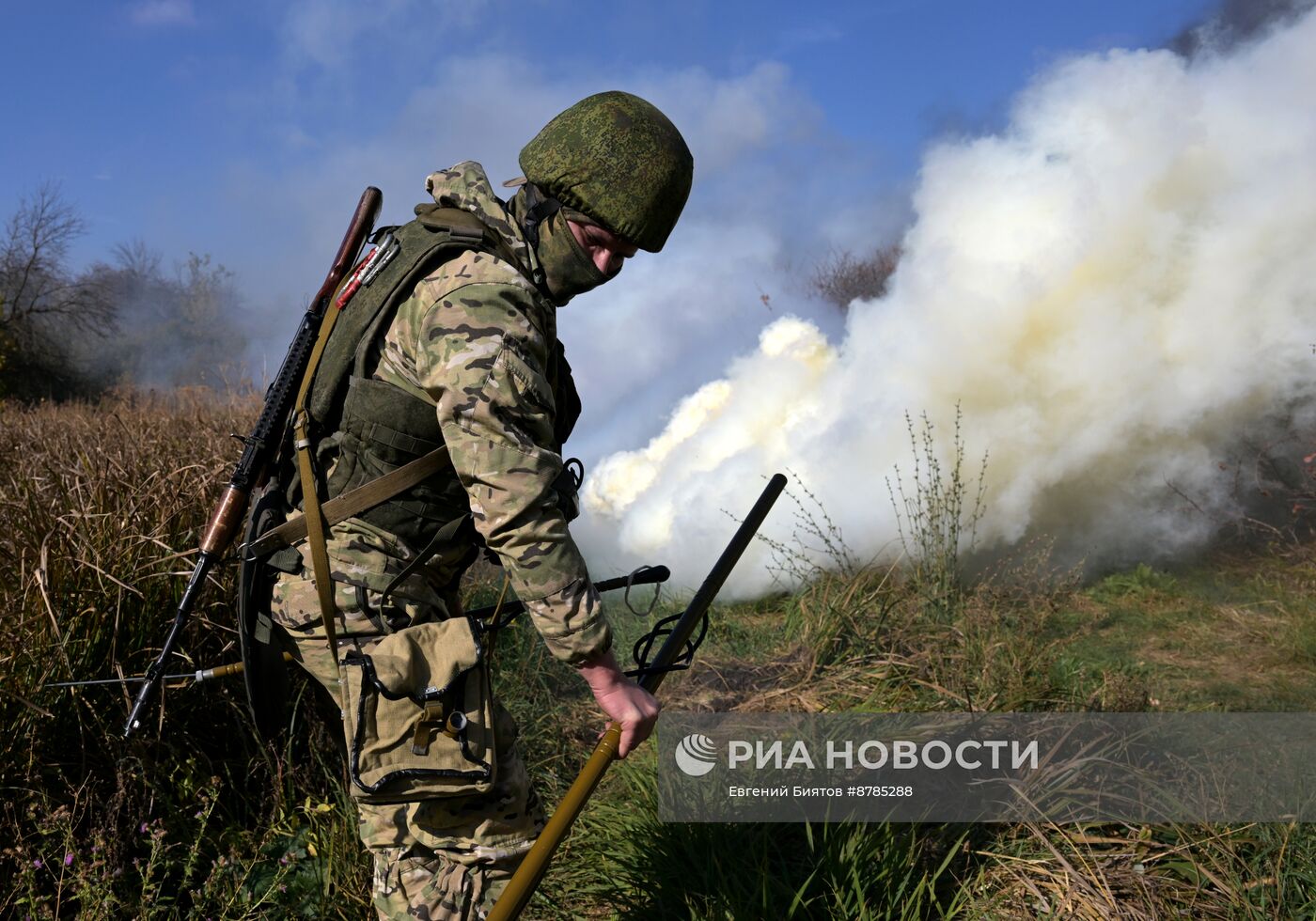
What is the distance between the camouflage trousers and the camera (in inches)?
102

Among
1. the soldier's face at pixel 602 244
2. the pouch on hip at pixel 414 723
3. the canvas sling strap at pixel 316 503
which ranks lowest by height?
the pouch on hip at pixel 414 723

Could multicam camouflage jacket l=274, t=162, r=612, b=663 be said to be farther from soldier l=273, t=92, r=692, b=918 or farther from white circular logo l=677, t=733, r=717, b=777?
white circular logo l=677, t=733, r=717, b=777

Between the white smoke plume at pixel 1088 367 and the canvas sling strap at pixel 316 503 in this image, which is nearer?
the canvas sling strap at pixel 316 503

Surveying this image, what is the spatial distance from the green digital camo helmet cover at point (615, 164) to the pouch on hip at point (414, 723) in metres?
1.19

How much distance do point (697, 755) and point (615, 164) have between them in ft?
7.73

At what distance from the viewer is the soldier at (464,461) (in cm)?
233

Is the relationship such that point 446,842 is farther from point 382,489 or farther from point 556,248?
point 556,248

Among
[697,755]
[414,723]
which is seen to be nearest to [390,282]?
[414,723]

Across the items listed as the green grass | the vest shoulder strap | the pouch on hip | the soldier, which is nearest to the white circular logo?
the green grass

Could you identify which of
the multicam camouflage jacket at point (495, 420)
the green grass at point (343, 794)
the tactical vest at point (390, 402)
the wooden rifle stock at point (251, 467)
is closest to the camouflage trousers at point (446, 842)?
the multicam camouflage jacket at point (495, 420)

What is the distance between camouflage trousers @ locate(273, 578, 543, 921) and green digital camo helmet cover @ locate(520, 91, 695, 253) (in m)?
1.21

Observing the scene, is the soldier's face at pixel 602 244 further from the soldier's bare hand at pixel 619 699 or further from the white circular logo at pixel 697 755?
the white circular logo at pixel 697 755

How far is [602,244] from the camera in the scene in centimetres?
274

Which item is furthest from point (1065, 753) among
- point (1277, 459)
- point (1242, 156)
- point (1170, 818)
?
point (1242, 156)
